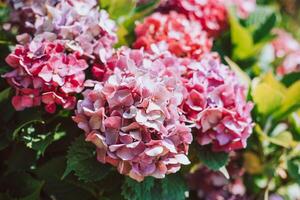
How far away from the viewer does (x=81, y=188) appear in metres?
1.44

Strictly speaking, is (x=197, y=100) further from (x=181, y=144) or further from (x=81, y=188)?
(x=81, y=188)

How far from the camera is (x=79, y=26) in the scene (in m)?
1.36

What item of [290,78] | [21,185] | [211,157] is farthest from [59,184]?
[290,78]

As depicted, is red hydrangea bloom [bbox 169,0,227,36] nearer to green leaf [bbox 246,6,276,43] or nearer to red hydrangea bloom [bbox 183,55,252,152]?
green leaf [bbox 246,6,276,43]

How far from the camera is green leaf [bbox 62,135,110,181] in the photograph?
1246mm

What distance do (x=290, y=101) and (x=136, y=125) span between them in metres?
0.57

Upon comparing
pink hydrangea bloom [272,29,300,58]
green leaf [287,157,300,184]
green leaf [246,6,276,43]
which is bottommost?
green leaf [287,157,300,184]

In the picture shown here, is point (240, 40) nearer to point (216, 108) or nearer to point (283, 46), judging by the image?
point (283, 46)

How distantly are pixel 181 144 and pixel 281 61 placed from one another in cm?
73

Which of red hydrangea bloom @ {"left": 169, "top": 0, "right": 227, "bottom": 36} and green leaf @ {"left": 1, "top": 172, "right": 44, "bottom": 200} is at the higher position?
Result: red hydrangea bloom @ {"left": 169, "top": 0, "right": 227, "bottom": 36}

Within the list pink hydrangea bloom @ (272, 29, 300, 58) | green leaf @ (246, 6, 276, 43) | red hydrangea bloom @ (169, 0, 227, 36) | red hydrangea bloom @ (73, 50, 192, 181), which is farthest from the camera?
pink hydrangea bloom @ (272, 29, 300, 58)

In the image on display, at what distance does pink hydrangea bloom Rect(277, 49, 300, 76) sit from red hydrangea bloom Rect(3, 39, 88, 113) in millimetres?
747

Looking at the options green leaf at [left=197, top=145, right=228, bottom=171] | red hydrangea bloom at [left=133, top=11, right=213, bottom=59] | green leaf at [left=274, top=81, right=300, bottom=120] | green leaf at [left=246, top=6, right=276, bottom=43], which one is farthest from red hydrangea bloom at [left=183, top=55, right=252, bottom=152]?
green leaf at [left=246, top=6, right=276, bottom=43]

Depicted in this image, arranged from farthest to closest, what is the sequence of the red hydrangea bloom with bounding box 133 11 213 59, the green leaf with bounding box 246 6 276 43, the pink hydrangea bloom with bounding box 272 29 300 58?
the pink hydrangea bloom with bounding box 272 29 300 58, the green leaf with bounding box 246 6 276 43, the red hydrangea bloom with bounding box 133 11 213 59
